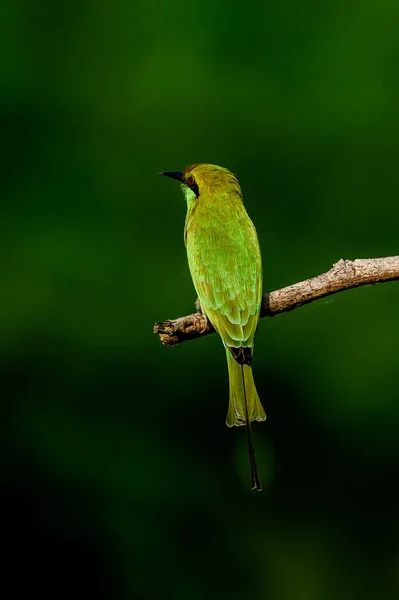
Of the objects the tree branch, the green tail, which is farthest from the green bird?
the tree branch

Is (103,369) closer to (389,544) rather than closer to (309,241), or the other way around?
(309,241)

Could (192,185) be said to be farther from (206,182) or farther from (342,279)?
(342,279)

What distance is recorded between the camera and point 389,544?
6102 mm

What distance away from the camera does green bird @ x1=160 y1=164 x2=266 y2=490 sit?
10.1 feet

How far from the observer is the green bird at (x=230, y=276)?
3.08 meters

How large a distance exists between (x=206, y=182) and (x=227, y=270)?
49 cm

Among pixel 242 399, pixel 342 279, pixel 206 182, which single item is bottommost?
pixel 242 399

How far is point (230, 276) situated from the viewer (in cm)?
318

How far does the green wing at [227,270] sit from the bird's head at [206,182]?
10 cm

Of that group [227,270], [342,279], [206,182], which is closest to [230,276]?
[227,270]

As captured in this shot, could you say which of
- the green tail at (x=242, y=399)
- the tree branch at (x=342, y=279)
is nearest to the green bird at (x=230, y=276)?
the green tail at (x=242, y=399)

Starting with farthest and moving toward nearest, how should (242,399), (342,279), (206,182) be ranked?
(206,182) < (242,399) < (342,279)

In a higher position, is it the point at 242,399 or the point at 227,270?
the point at 227,270

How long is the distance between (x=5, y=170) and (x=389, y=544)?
3.94 meters
